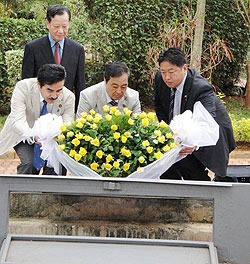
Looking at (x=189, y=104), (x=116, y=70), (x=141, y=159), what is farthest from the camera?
(x=189, y=104)

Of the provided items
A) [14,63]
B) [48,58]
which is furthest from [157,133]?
[14,63]

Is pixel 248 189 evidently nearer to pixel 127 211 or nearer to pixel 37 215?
pixel 127 211

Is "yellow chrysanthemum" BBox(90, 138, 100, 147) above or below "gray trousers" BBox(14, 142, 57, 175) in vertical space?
above

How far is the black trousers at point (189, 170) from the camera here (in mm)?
5207

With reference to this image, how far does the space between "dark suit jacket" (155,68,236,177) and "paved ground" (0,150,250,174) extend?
3284mm

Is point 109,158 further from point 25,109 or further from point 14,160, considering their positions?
point 14,160

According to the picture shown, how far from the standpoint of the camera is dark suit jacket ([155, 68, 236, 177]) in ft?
16.5

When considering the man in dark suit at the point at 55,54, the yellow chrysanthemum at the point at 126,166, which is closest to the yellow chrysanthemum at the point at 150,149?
the yellow chrysanthemum at the point at 126,166

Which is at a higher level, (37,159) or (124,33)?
(124,33)

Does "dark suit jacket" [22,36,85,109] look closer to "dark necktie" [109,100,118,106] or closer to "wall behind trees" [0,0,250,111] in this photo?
"dark necktie" [109,100,118,106]

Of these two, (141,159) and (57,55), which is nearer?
(141,159)

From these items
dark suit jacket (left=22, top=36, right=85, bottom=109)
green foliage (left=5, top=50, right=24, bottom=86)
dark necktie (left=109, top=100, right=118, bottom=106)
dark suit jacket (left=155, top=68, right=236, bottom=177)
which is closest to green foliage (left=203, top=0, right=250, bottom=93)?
green foliage (left=5, top=50, right=24, bottom=86)

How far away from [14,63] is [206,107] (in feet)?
21.1

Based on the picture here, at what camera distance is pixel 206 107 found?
198 inches
